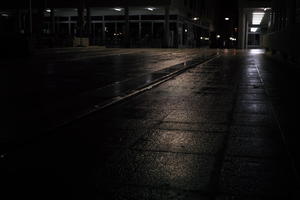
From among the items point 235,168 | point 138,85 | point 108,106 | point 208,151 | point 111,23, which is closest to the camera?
point 235,168

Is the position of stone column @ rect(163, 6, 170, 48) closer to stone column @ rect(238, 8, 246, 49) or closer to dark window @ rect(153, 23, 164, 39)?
dark window @ rect(153, 23, 164, 39)

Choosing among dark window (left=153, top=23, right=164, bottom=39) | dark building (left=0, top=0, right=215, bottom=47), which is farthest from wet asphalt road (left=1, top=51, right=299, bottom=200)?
dark window (left=153, top=23, right=164, bottom=39)

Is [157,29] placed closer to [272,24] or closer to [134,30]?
[134,30]

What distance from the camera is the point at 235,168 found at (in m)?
4.63

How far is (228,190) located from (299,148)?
181 cm

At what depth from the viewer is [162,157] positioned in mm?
5043

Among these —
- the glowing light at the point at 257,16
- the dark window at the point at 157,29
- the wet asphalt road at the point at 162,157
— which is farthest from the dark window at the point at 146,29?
the wet asphalt road at the point at 162,157

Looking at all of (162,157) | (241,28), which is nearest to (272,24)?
(241,28)

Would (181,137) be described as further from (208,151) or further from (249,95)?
(249,95)

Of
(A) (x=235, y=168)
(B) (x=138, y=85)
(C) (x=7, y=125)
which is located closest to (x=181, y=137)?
(A) (x=235, y=168)

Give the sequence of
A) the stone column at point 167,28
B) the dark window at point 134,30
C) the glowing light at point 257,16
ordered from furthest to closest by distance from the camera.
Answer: the dark window at point 134,30 < the glowing light at point 257,16 < the stone column at point 167,28

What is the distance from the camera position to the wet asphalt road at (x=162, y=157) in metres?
4.02

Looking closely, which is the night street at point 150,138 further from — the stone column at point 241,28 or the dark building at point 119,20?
the stone column at point 241,28

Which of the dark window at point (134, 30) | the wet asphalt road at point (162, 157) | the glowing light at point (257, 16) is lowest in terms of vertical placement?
the wet asphalt road at point (162, 157)
